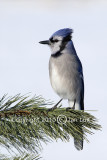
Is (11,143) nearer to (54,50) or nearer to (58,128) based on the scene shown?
(58,128)

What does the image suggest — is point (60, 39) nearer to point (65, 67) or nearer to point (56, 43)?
point (56, 43)

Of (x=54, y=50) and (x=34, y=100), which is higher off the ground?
(x=54, y=50)

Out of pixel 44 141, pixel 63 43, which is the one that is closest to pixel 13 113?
pixel 44 141

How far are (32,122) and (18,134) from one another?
0.17 meters

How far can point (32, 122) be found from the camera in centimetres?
250

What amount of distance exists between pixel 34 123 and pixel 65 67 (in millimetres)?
1437

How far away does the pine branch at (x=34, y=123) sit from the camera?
2.49 metres

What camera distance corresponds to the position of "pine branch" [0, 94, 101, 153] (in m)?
2.49

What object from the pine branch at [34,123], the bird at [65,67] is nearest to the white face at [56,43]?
the bird at [65,67]

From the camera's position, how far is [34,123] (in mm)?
2494

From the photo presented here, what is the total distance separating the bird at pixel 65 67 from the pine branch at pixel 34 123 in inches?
46.2

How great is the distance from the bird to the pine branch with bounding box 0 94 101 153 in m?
1.17

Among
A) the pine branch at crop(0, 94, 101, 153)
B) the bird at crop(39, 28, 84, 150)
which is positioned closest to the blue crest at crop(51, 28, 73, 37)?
the bird at crop(39, 28, 84, 150)

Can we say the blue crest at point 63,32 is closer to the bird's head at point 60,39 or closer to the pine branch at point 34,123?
the bird's head at point 60,39
